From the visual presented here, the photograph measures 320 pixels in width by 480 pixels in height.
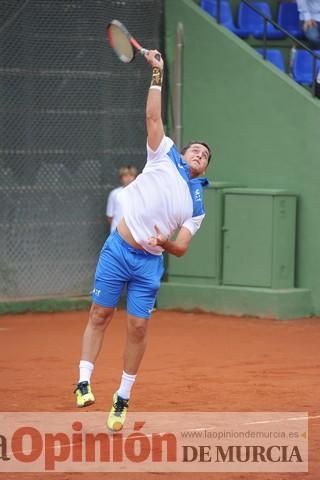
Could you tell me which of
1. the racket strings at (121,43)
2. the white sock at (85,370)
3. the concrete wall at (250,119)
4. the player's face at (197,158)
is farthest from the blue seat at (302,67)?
the white sock at (85,370)

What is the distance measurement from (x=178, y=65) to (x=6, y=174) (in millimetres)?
2894

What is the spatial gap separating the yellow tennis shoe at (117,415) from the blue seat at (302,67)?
8531 millimetres

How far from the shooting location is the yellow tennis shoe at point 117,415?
768 centimetres

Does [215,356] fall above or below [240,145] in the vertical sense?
below

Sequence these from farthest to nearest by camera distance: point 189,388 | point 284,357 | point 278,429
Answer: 1. point 284,357
2. point 189,388
3. point 278,429

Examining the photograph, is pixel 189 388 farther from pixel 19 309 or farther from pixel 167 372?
pixel 19 309

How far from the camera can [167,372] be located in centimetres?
1063

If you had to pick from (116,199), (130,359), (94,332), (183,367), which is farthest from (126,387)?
(116,199)

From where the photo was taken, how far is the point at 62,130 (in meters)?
14.6

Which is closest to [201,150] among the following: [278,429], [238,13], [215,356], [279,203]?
[278,429]

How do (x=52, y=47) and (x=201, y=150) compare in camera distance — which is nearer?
(x=201, y=150)

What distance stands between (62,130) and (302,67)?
346 centimetres

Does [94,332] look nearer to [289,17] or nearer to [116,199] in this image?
[116,199]

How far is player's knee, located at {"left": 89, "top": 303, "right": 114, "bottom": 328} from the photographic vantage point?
26.0 feet
